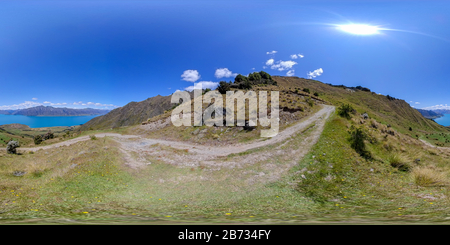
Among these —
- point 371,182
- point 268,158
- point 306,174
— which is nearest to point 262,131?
point 268,158

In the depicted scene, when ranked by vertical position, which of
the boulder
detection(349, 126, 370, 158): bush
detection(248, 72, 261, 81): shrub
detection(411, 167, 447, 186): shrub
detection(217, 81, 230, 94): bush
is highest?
detection(248, 72, 261, 81): shrub

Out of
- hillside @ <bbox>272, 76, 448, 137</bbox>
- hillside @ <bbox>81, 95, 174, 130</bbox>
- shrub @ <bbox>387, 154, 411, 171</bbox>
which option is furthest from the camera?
hillside @ <bbox>81, 95, 174, 130</bbox>

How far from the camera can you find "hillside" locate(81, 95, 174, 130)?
164m

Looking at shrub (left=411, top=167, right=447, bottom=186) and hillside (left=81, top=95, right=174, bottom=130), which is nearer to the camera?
shrub (left=411, top=167, right=447, bottom=186)

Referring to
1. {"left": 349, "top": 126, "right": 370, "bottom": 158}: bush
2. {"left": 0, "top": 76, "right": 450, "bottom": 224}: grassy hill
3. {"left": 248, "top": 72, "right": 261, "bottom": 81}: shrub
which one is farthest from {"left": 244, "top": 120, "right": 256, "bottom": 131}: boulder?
{"left": 248, "top": 72, "right": 261, "bottom": 81}: shrub

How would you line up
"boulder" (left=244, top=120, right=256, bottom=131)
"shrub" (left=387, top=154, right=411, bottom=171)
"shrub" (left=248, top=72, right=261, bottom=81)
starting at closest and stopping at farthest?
1. "shrub" (left=387, top=154, right=411, bottom=171)
2. "boulder" (left=244, top=120, right=256, bottom=131)
3. "shrub" (left=248, top=72, right=261, bottom=81)

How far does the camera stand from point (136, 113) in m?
177

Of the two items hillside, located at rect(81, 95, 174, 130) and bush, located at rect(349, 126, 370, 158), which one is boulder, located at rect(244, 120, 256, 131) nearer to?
bush, located at rect(349, 126, 370, 158)

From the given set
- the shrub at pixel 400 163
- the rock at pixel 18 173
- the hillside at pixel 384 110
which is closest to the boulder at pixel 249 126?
the shrub at pixel 400 163

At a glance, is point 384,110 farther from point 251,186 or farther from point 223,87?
point 251,186

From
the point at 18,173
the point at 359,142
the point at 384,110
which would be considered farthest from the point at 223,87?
the point at 384,110

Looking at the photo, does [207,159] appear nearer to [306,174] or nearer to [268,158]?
[268,158]

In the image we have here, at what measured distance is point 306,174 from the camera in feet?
31.4
